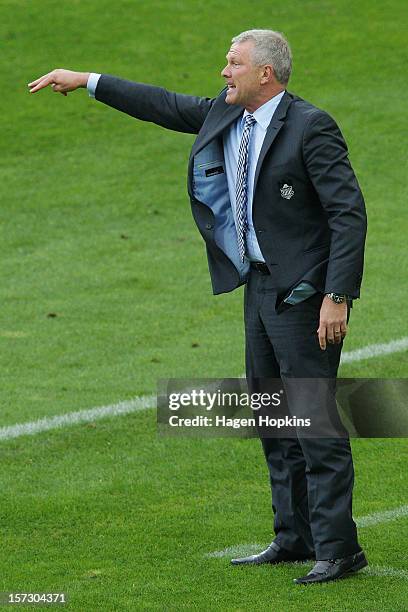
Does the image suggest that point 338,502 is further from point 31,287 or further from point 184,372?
point 31,287

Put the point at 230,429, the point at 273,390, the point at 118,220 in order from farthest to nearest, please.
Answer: the point at 118,220 < the point at 230,429 < the point at 273,390

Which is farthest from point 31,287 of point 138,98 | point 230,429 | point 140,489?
point 138,98

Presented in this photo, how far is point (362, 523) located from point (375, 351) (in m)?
3.30

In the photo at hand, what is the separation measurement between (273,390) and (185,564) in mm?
793

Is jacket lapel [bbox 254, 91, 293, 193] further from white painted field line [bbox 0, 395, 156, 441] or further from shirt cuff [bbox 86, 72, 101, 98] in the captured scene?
white painted field line [bbox 0, 395, 156, 441]

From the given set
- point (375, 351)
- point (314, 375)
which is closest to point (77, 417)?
point (375, 351)

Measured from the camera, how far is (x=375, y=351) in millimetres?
9641

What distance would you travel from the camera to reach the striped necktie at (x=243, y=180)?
221 inches

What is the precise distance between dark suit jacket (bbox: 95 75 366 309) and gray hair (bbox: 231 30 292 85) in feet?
0.44

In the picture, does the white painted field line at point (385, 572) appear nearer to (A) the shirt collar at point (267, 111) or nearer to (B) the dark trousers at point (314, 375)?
(B) the dark trousers at point (314, 375)

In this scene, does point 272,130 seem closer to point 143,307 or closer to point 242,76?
point 242,76

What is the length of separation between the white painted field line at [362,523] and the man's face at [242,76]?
1845mm

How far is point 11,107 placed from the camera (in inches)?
730

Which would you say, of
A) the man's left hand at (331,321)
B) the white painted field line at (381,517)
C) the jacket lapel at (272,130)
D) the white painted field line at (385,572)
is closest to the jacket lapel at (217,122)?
the jacket lapel at (272,130)
